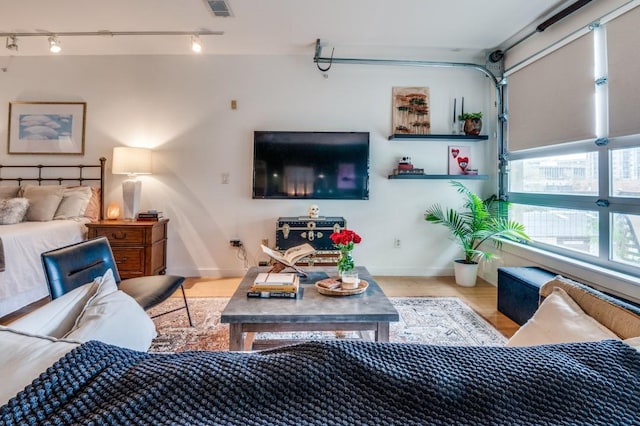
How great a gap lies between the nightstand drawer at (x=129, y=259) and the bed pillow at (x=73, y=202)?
0.68 metres

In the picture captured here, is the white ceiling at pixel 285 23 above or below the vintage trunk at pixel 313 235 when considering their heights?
above

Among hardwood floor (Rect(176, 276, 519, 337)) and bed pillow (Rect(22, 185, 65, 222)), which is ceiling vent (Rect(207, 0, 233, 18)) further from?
hardwood floor (Rect(176, 276, 519, 337))

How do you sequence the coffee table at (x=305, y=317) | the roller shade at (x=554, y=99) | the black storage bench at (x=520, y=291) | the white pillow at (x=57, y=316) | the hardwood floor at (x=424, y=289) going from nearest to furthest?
the white pillow at (x=57, y=316) < the coffee table at (x=305, y=317) < the black storage bench at (x=520, y=291) < the roller shade at (x=554, y=99) < the hardwood floor at (x=424, y=289)

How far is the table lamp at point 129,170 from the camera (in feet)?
11.1

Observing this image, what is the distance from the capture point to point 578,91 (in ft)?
8.34

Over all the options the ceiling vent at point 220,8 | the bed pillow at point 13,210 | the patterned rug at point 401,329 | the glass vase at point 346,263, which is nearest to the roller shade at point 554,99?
the patterned rug at point 401,329

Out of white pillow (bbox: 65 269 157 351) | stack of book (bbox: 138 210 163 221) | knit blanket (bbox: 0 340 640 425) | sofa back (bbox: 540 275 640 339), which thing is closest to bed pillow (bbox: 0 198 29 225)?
stack of book (bbox: 138 210 163 221)

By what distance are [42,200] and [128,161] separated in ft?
3.06

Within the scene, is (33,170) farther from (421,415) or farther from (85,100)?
(421,415)

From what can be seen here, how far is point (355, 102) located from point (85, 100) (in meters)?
3.18

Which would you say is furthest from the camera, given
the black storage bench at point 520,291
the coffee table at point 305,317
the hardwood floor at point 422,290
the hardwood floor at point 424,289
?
the hardwood floor at point 424,289

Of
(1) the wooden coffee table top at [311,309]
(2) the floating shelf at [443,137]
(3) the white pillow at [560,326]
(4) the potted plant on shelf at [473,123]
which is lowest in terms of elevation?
(1) the wooden coffee table top at [311,309]

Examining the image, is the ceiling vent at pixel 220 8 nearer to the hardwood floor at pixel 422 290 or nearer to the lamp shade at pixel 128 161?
the lamp shade at pixel 128 161

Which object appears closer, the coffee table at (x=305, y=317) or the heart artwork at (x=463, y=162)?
the coffee table at (x=305, y=317)
